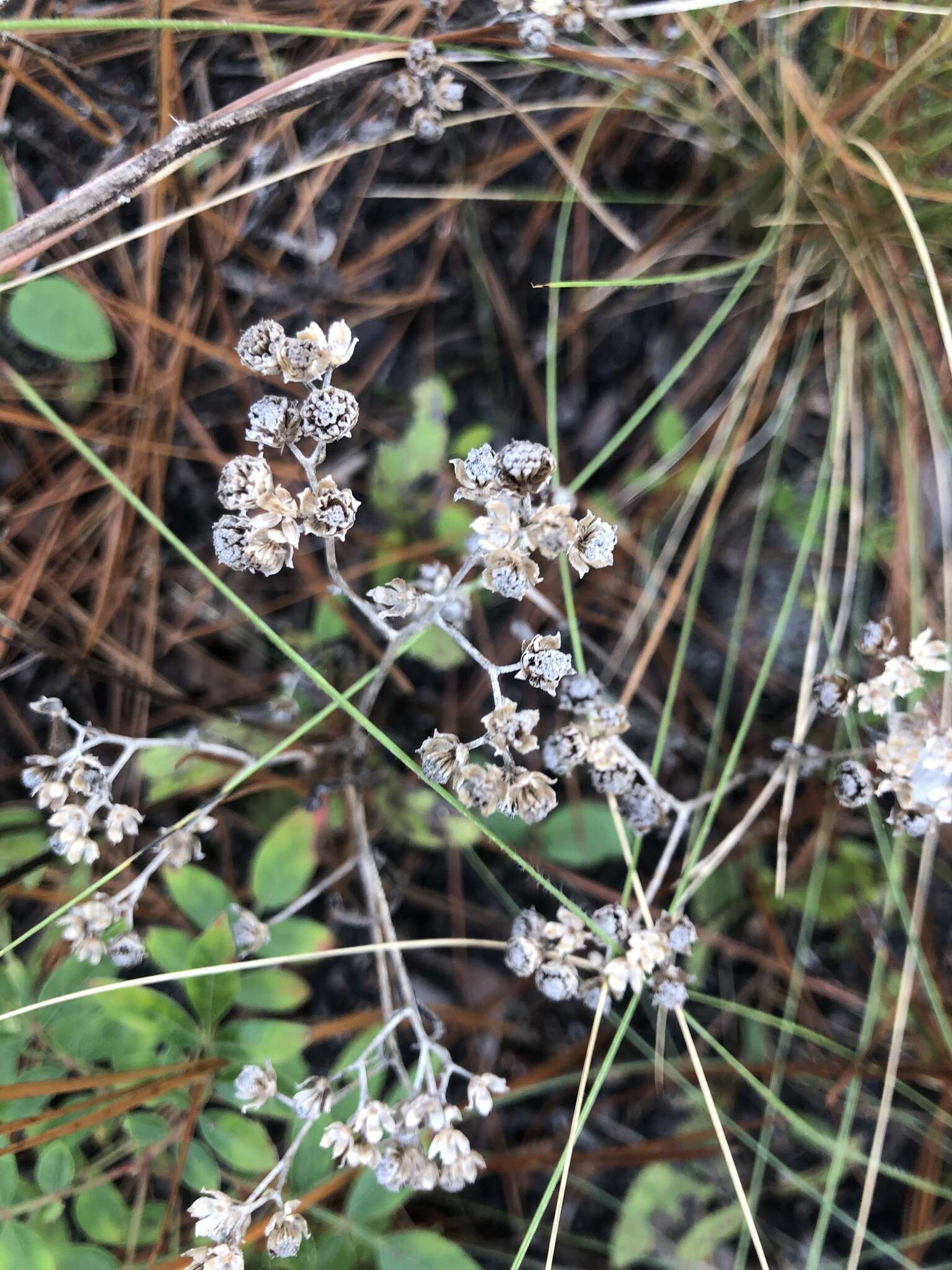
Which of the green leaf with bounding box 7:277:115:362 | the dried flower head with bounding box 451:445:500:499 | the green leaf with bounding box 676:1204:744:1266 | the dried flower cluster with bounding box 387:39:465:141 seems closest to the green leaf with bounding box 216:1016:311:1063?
the dried flower head with bounding box 451:445:500:499

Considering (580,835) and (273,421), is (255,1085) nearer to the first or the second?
(580,835)

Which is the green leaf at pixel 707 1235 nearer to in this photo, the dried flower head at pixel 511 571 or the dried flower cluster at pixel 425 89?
the dried flower head at pixel 511 571

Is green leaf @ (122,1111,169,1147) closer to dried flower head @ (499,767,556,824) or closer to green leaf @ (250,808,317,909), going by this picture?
green leaf @ (250,808,317,909)

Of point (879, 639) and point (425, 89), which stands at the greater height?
point (425, 89)

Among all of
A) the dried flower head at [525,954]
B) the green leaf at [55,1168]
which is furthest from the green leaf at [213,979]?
the dried flower head at [525,954]

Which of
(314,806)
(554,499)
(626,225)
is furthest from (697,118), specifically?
(314,806)

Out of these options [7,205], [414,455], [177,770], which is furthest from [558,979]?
[7,205]
